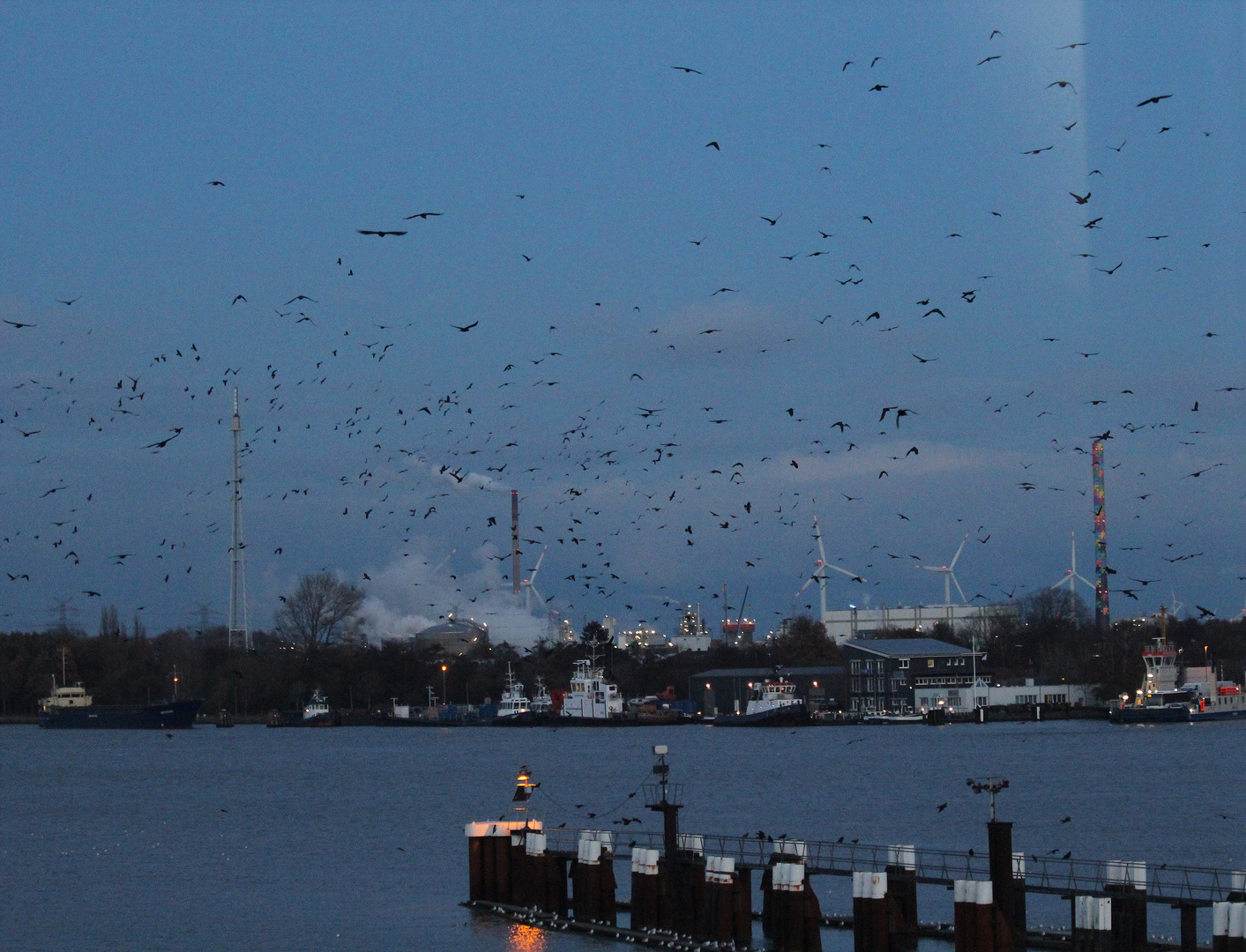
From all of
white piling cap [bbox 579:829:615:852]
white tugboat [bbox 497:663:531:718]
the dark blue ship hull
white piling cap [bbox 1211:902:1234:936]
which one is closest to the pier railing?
white piling cap [bbox 579:829:615:852]

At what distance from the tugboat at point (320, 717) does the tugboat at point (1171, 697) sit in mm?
76392

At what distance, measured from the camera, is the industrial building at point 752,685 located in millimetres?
166375

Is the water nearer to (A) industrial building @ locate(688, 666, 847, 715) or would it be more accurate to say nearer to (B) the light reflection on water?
(B) the light reflection on water

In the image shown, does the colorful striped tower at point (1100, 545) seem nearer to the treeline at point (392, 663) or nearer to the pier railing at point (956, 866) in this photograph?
the treeline at point (392, 663)

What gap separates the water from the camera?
4006 cm

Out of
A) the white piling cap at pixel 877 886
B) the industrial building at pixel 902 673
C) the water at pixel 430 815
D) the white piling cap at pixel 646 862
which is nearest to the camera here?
the white piling cap at pixel 877 886

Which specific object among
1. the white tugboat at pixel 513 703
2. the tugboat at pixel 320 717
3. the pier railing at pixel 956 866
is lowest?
the tugboat at pixel 320 717

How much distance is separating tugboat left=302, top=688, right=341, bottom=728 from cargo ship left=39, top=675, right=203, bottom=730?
35.9 ft

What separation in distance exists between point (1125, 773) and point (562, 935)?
5435 cm

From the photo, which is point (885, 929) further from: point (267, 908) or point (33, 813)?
point (33, 813)

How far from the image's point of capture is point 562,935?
35.2m

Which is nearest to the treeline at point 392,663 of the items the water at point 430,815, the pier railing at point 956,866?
the water at point 430,815

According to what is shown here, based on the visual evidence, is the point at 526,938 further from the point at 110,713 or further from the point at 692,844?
the point at 110,713

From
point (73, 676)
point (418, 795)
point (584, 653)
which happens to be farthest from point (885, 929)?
point (73, 676)
